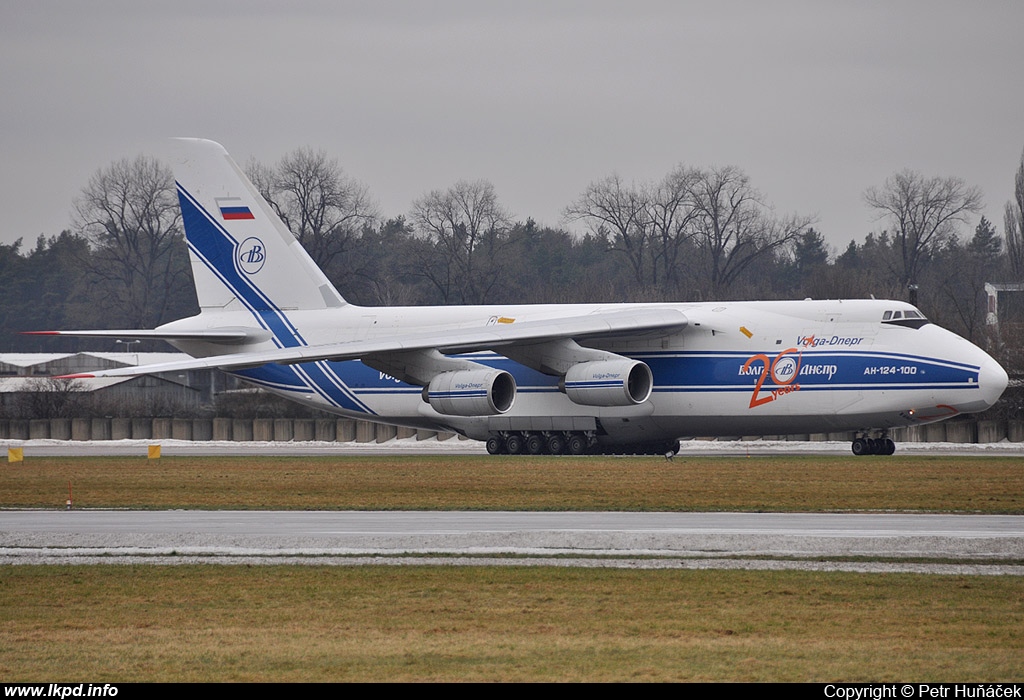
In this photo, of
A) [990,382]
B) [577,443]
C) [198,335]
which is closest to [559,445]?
[577,443]

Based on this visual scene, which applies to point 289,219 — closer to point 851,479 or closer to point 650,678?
point 851,479

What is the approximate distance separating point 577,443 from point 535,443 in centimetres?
120

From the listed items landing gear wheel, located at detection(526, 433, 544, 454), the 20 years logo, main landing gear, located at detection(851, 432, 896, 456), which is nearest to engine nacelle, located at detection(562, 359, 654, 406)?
landing gear wheel, located at detection(526, 433, 544, 454)

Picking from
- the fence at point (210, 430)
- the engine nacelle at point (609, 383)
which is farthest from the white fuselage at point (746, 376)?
the fence at point (210, 430)

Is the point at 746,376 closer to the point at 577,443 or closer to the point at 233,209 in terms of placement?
the point at 577,443

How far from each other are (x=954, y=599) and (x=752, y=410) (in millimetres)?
20934

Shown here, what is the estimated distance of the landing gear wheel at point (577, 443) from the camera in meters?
35.2

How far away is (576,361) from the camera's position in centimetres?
3422

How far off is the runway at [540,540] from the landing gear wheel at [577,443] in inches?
598

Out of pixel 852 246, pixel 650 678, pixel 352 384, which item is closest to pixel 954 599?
pixel 650 678

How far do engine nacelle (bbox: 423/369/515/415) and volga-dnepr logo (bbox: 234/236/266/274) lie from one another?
7.96 meters

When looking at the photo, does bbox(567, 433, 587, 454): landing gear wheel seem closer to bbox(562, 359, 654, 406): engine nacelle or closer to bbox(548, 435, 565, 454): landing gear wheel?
bbox(548, 435, 565, 454): landing gear wheel

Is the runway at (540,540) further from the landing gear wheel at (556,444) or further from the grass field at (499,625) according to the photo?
the landing gear wheel at (556,444)

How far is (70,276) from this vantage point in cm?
11181
